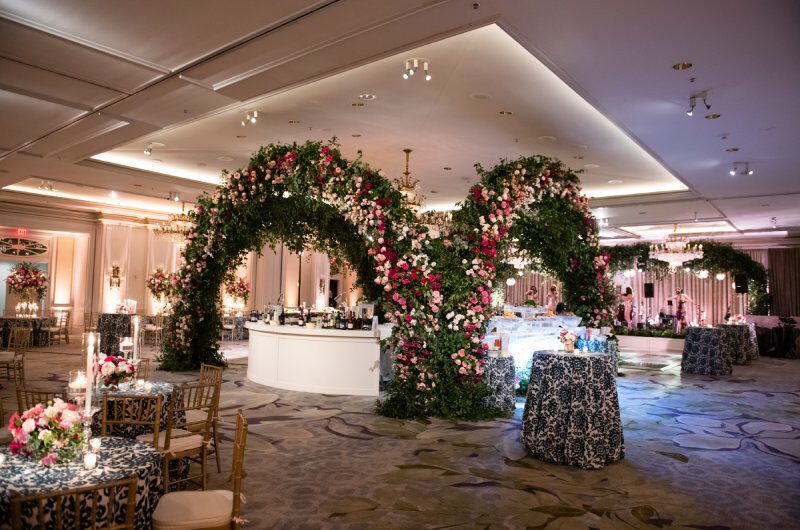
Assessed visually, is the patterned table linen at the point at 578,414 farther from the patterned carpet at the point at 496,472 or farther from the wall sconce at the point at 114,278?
the wall sconce at the point at 114,278

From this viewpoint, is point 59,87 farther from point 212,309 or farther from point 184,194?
point 184,194

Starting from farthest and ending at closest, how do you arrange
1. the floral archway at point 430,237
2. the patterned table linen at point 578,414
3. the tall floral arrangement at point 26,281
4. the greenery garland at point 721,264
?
the greenery garland at point 721,264
the tall floral arrangement at point 26,281
the floral archway at point 430,237
the patterned table linen at point 578,414

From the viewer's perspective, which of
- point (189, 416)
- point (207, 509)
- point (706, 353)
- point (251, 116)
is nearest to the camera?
point (207, 509)

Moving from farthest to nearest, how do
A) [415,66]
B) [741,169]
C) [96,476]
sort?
[741,169], [415,66], [96,476]

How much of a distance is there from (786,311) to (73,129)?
21.5 m

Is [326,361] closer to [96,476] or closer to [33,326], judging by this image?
[96,476]

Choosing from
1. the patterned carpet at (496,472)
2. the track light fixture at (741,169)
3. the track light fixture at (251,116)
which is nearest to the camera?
the patterned carpet at (496,472)

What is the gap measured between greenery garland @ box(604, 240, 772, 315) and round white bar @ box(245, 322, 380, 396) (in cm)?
1372

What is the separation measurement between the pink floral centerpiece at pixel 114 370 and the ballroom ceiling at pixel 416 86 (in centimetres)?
289

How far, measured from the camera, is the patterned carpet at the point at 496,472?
393cm

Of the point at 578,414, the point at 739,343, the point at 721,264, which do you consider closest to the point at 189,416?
the point at 578,414

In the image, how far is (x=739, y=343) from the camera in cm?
1388

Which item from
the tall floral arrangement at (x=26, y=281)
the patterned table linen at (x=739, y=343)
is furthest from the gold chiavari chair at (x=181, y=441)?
the patterned table linen at (x=739, y=343)

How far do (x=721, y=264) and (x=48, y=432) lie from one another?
19.1 meters
